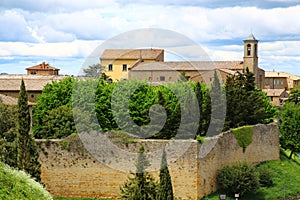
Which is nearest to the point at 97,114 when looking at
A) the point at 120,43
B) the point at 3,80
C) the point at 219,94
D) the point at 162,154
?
the point at 120,43

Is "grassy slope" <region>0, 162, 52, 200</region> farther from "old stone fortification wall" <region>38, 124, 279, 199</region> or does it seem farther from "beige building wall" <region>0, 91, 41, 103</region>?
"beige building wall" <region>0, 91, 41, 103</region>

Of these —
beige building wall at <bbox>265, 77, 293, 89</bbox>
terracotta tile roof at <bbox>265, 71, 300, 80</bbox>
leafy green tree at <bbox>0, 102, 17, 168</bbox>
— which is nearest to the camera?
leafy green tree at <bbox>0, 102, 17, 168</bbox>

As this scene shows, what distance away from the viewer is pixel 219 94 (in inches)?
1667

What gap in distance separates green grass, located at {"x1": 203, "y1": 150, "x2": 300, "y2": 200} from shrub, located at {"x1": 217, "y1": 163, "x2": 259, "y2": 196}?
0.59 metres

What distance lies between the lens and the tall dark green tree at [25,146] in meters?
28.9

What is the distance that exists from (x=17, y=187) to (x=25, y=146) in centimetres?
1486

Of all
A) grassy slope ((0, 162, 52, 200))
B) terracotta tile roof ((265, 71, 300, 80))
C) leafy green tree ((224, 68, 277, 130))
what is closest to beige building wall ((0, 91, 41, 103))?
leafy green tree ((224, 68, 277, 130))

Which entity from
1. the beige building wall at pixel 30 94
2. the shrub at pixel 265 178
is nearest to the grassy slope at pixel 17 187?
the shrub at pixel 265 178

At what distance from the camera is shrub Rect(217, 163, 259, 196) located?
106ft

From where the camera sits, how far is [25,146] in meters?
29.1

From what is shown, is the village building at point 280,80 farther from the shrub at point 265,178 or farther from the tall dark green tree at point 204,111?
the shrub at point 265,178

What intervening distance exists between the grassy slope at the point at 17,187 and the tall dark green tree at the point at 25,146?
41.2ft

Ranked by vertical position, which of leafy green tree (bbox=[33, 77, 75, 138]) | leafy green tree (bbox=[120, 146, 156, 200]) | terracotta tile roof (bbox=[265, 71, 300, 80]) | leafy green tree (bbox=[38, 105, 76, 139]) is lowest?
leafy green tree (bbox=[120, 146, 156, 200])

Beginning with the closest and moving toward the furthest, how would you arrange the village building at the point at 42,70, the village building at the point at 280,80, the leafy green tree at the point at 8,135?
the leafy green tree at the point at 8,135
the village building at the point at 42,70
the village building at the point at 280,80
